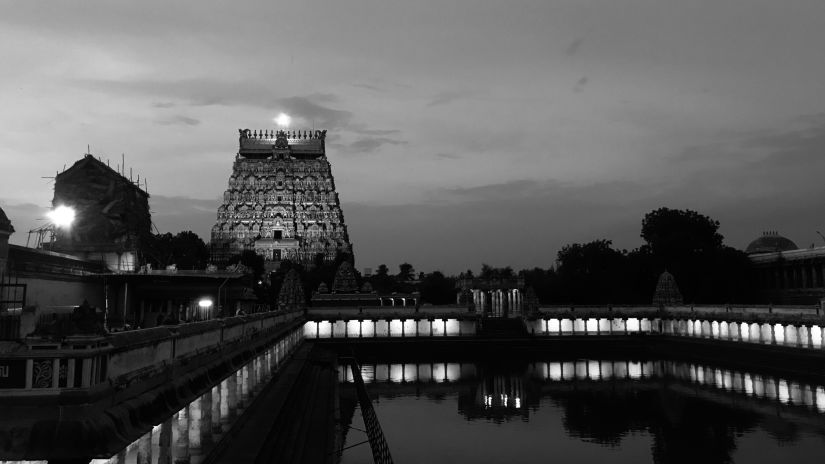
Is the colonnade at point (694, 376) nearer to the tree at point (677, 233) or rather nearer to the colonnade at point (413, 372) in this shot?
the colonnade at point (413, 372)

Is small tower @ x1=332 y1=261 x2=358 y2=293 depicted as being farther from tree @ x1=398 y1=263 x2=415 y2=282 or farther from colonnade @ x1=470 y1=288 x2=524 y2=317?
tree @ x1=398 y1=263 x2=415 y2=282

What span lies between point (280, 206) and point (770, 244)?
73.7m

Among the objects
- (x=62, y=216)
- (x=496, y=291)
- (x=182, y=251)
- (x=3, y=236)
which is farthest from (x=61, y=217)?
(x=496, y=291)

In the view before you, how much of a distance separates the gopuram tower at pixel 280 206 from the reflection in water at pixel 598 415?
70.2 m

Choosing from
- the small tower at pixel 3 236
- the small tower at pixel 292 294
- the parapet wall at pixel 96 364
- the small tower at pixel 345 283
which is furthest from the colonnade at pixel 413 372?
the parapet wall at pixel 96 364

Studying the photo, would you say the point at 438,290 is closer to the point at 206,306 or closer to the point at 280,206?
the point at 280,206

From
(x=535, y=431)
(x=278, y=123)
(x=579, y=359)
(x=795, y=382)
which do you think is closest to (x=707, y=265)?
(x=579, y=359)

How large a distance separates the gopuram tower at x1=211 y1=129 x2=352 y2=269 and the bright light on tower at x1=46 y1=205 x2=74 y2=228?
152 ft

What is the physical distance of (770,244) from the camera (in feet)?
296

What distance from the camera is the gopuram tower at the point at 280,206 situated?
11219 cm

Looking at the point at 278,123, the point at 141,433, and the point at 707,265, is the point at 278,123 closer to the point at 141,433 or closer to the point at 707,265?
the point at 707,265

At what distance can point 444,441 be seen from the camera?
24.4 metres

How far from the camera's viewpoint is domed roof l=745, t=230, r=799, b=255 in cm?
8906

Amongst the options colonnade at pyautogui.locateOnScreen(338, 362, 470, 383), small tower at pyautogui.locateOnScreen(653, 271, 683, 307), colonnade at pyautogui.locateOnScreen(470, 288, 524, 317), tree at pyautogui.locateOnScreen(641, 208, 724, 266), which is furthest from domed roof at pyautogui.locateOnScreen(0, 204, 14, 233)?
tree at pyautogui.locateOnScreen(641, 208, 724, 266)
